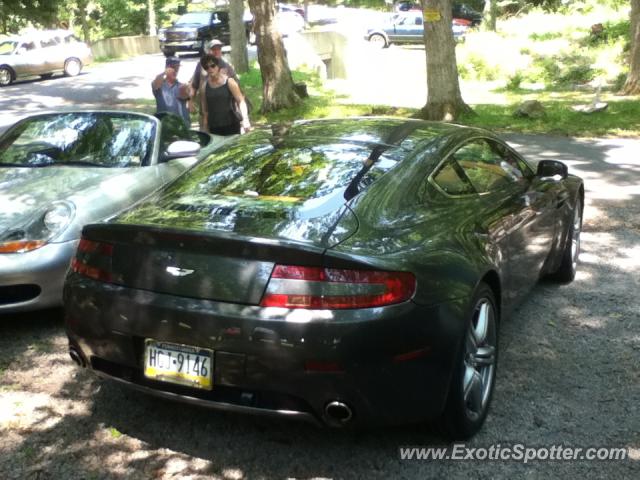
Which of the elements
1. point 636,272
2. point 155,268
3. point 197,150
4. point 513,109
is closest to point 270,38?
point 513,109

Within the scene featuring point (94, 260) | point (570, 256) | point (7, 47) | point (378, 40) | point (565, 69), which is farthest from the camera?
point (378, 40)

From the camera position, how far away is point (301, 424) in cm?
366

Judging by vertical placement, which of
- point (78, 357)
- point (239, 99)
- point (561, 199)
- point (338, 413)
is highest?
point (239, 99)

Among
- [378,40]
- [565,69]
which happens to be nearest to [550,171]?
[565,69]

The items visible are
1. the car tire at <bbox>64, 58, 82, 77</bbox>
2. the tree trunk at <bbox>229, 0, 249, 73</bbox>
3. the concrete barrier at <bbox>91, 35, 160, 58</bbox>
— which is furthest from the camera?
the concrete barrier at <bbox>91, 35, 160, 58</bbox>

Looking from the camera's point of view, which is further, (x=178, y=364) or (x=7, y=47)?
(x=7, y=47)

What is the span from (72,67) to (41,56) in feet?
4.30

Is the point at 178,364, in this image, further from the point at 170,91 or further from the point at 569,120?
the point at 569,120

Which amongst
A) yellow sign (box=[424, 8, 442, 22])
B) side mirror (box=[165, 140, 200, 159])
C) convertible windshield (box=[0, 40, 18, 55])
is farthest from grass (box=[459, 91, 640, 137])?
convertible windshield (box=[0, 40, 18, 55])

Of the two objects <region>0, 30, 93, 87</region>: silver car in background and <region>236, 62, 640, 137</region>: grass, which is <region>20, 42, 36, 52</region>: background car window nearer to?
<region>0, 30, 93, 87</region>: silver car in background

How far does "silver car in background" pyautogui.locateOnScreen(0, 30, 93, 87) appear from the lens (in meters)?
24.7

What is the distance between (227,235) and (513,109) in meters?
13.6

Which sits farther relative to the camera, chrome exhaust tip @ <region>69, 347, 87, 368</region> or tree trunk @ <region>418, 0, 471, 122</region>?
tree trunk @ <region>418, 0, 471, 122</region>

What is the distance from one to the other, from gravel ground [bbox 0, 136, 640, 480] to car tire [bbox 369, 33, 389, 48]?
1168 inches
